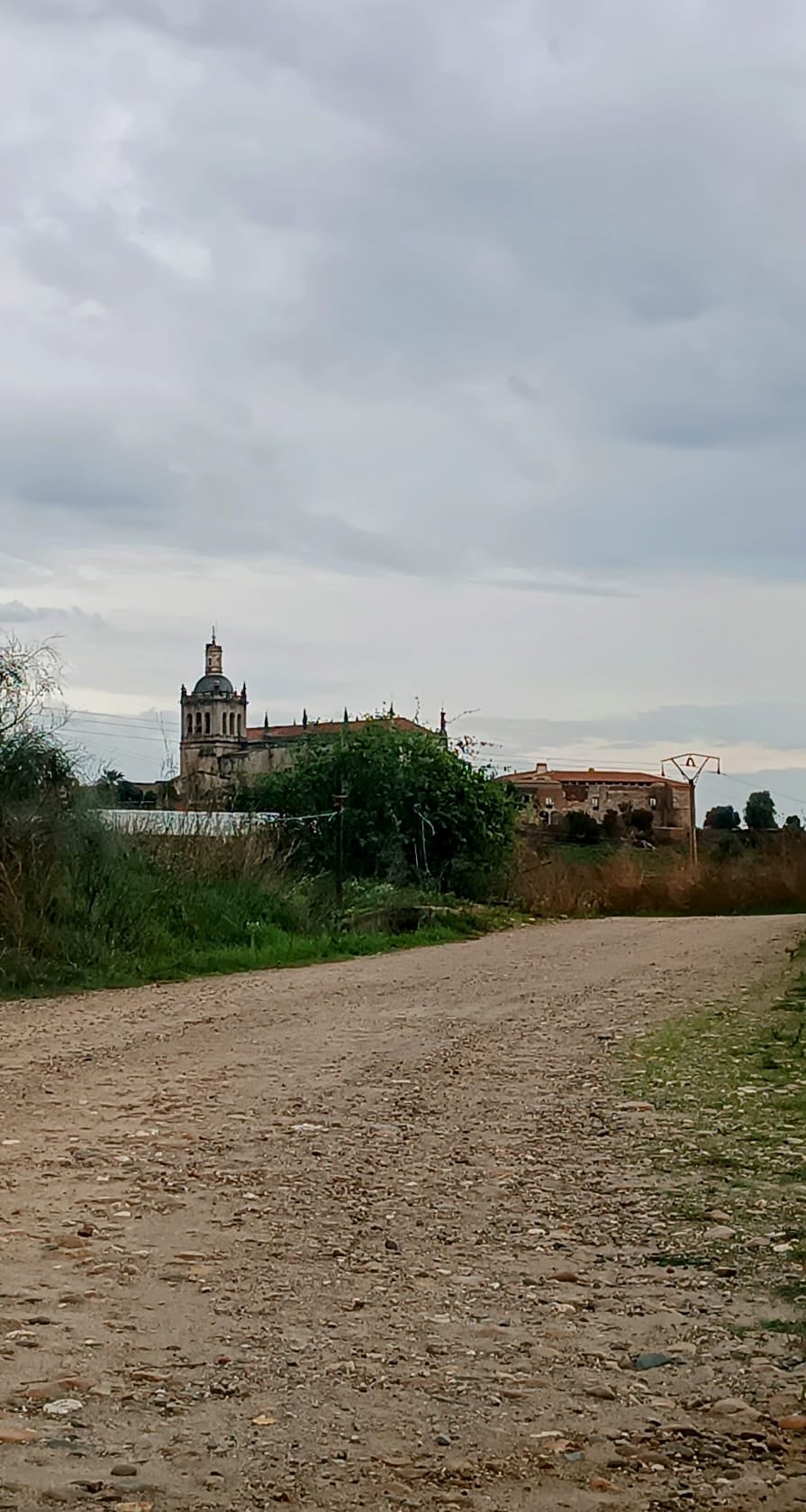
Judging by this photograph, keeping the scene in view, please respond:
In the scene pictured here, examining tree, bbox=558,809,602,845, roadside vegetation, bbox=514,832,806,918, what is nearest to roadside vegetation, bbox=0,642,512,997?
roadside vegetation, bbox=514,832,806,918

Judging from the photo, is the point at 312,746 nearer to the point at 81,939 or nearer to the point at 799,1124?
the point at 81,939

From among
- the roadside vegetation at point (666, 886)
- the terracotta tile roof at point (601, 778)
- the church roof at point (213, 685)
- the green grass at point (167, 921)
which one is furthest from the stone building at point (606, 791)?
the green grass at point (167, 921)

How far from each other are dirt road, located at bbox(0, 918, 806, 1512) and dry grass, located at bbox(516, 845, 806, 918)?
2095 centimetres

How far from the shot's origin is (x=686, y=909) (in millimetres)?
32688

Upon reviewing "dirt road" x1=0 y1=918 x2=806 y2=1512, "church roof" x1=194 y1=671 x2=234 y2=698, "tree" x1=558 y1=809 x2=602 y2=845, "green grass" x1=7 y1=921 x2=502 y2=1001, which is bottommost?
"dirt road" x1=0 y1=918 x2=806 y2=1512

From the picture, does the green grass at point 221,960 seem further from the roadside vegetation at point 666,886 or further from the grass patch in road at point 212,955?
the roadside vegetation at point 666,886

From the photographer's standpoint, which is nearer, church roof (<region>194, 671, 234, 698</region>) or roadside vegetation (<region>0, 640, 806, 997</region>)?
roadside vegetation (<region>0, 640, 806, 997</region>)

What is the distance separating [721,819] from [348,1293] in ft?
217

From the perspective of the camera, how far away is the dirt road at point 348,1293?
3.88 metres

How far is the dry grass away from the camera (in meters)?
32.0

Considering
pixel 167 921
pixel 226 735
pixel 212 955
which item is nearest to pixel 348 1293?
pixel 212 955

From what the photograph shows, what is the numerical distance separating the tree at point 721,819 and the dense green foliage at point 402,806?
37082 mm

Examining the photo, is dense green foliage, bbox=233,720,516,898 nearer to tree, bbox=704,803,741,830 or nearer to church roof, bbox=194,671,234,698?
tree, bbox=704,803,741,830

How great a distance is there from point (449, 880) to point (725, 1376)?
25957mm
